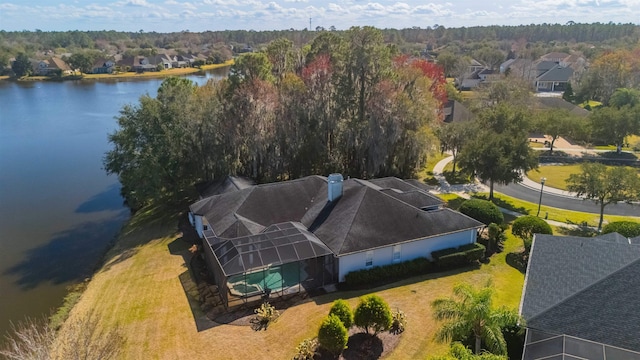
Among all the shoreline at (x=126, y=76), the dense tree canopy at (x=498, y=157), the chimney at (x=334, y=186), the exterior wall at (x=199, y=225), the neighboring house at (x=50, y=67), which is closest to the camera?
the chimney at (x=334, y=186)

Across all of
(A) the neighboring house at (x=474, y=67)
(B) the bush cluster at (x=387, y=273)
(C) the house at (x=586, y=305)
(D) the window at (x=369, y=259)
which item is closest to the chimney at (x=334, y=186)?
(D) the window at (x=369, y=259)

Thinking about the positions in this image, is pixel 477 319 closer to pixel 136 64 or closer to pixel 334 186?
pixel 334 186

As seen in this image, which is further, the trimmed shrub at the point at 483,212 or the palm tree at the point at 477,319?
the trimmed shrub at the point at 483,212

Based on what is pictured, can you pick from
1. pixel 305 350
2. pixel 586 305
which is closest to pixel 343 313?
pixel 305 350

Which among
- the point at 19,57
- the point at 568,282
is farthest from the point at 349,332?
the point at 19,57

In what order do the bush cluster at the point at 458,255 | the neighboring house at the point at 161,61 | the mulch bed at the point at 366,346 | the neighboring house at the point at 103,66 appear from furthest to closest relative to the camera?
1. the neighboring house at the point at 161,61
2. the neighboring house at the point at 103,66
3. the bush cluster at the point at 458,255
4. the mulch bed at the point at 366,346

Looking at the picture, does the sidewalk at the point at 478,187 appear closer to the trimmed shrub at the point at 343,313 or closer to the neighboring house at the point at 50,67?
the trimmed shrub at the point at 343,313

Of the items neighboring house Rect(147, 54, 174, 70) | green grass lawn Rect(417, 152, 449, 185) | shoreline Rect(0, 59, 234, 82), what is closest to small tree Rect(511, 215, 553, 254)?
green grass lawn Rect(417, 152, 449, 185)
